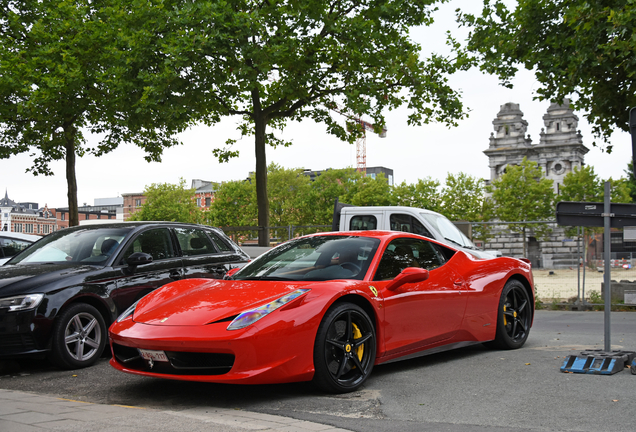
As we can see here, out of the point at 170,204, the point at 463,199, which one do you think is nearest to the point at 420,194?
the point at 463,199

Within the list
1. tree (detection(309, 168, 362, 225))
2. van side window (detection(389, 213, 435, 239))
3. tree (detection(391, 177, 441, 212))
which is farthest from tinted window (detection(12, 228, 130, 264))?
tree (detection(309, 168, 362, 225))

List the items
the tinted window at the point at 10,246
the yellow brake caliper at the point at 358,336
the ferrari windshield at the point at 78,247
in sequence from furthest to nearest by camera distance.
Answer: the tinted window at the point at 10,246, the ferrari windshield at the point at 78,247, the yellow brake caliper at the point at 358,336

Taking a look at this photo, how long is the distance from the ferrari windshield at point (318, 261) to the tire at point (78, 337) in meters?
1.80

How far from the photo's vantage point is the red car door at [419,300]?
590 cm

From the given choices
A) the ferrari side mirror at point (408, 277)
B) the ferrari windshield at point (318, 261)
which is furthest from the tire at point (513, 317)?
the ferrari windshield at point (318, 261)

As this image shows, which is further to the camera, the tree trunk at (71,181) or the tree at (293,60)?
the tree trunk at (71,181)

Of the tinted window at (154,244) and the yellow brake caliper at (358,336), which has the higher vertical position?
the tinted window at (154,244)

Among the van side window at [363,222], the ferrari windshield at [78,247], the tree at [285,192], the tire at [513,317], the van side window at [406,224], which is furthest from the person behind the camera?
the tree at [285,192]

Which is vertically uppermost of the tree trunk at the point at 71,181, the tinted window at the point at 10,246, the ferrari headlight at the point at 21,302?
the tree trunk at the point at 71,181

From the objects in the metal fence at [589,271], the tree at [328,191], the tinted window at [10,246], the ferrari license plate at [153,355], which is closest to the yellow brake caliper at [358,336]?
the ferrari license plate at [153,355]

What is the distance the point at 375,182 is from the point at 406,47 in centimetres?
5388

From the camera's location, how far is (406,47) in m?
→ 19.2

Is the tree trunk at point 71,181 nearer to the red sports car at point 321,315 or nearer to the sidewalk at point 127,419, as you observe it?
the red sports car at point 321,315

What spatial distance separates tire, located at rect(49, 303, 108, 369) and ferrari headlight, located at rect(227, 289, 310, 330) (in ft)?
8.68
